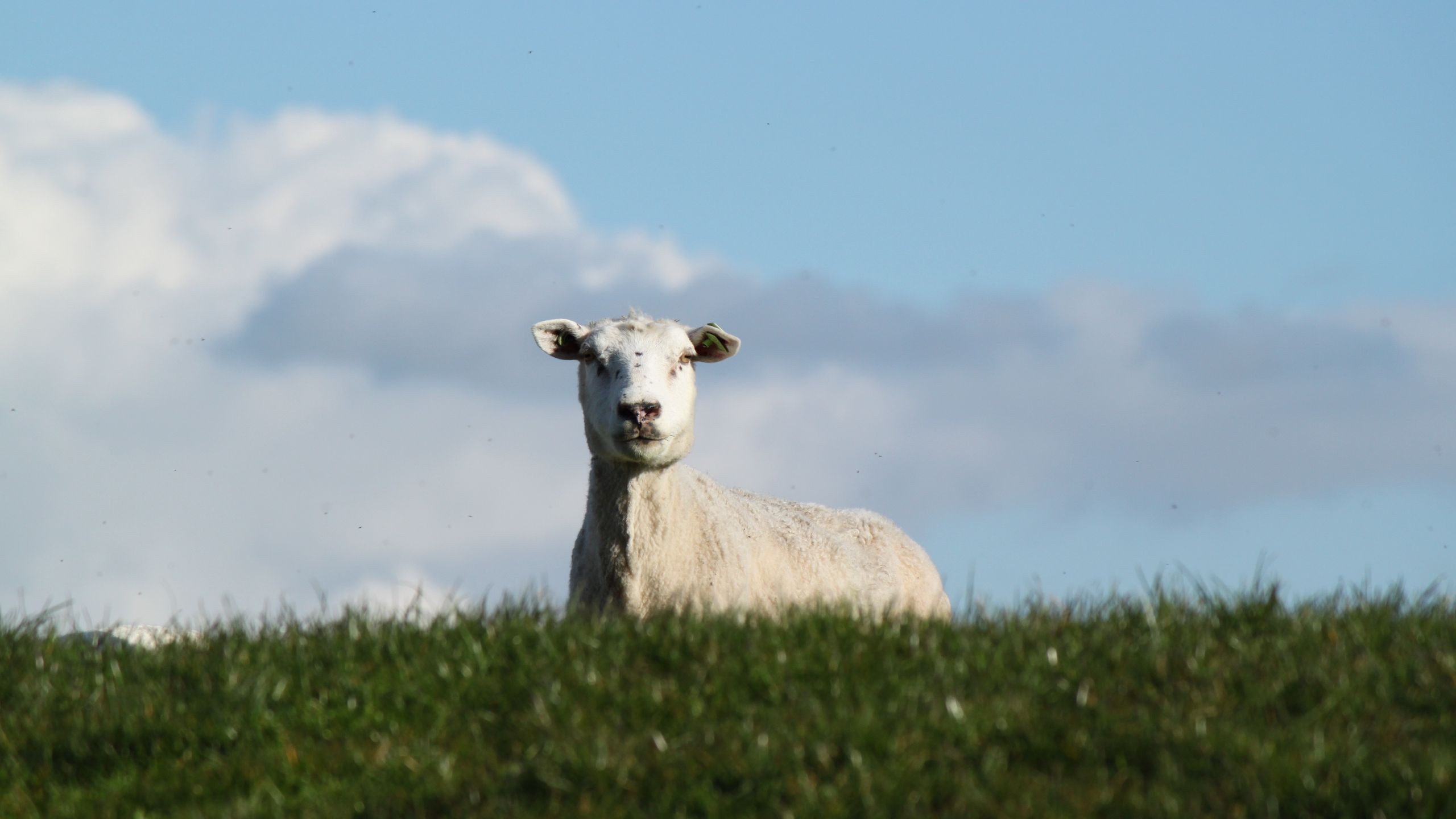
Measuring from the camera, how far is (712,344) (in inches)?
446

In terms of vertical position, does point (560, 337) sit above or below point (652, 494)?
above

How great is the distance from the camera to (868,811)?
5121mm

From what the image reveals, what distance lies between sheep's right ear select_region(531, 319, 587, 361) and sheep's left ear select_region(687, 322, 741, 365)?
0.87 metres

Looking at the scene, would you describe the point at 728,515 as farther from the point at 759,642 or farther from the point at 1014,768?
the point at 1014,768

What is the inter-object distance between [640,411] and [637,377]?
35 centimetres

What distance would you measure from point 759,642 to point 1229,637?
2250mm

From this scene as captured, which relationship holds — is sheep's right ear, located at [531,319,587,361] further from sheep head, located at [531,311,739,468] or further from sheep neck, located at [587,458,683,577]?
sheep neck, located at [587,458,683,577]

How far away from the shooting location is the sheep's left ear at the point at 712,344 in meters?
11.2

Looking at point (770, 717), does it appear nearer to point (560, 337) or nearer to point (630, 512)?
point (630, 512)

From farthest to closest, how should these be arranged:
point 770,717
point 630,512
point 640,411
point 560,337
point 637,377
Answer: point 560,337
point 630,512
point 637,377
point 640,411
point 770,717

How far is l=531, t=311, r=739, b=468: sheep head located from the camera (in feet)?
33.0

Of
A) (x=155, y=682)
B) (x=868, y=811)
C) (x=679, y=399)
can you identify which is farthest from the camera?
(x=679, y=399)

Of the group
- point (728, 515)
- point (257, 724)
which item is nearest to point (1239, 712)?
point (257, 724)

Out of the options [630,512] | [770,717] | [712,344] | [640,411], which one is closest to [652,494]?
[630,512]
